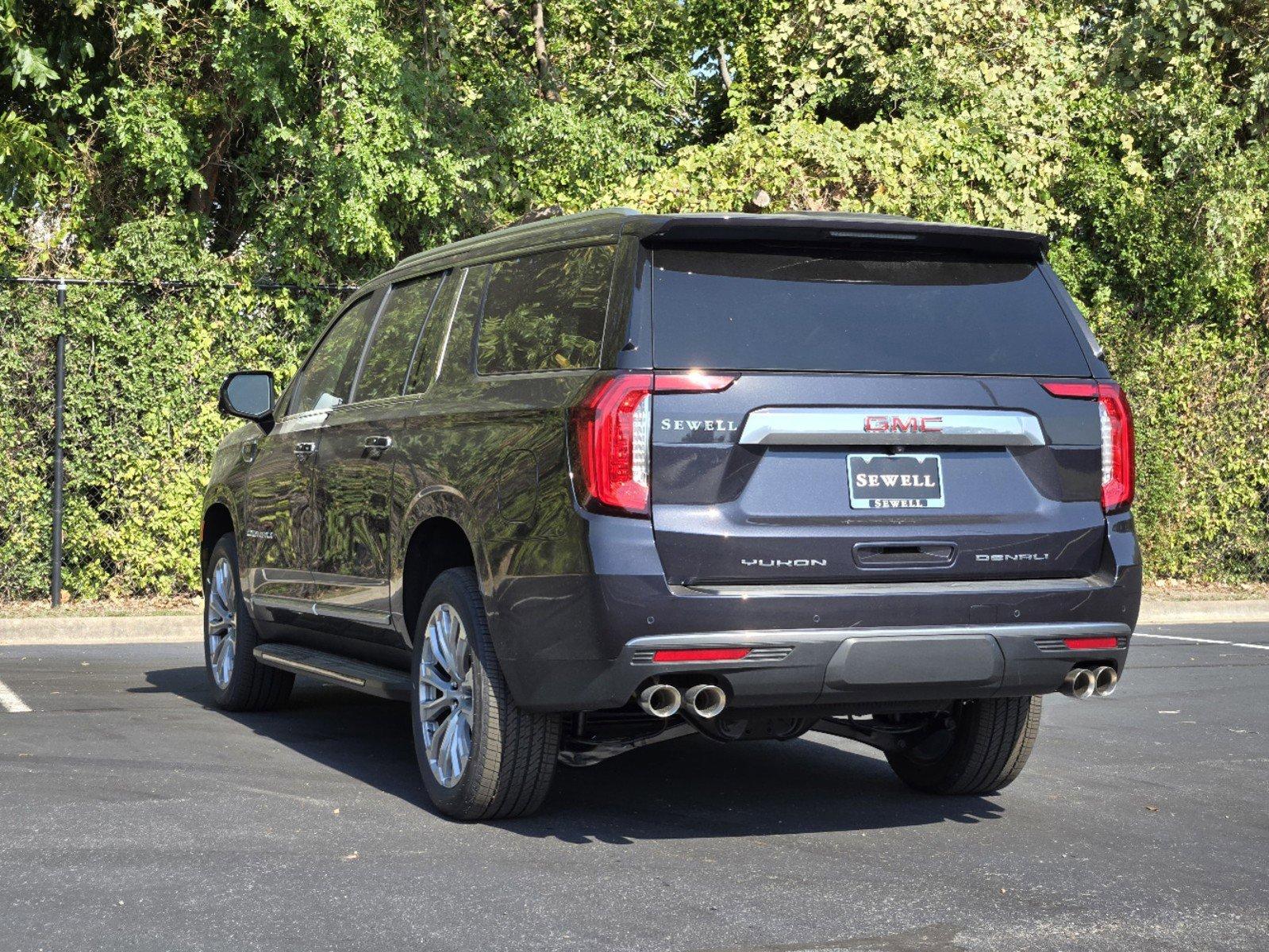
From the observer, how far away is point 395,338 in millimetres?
7156

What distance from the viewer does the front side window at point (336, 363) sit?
7531 millimetres

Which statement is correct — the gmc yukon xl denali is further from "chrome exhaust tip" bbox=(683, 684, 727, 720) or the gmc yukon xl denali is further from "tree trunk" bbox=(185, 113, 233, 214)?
"tree trunk" bbox=(185, 113, 233, 214)

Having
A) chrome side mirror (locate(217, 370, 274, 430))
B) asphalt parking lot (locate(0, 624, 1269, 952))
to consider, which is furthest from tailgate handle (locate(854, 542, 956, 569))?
chrome side mirror (locate(217, 370, 274, 430))

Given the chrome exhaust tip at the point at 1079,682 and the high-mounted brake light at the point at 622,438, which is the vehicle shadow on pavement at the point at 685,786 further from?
the high-mounted brake light at the point at 622,438

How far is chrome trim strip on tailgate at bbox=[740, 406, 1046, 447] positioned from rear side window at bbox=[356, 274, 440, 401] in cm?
205

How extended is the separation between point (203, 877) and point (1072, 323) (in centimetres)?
336

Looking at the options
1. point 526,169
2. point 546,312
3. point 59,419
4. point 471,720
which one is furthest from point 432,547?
point 526,169

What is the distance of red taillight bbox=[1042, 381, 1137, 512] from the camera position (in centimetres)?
573

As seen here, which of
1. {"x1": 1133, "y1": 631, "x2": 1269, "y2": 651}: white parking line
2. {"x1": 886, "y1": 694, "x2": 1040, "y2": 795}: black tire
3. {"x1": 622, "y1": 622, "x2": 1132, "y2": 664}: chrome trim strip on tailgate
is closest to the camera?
{"x1": 622, "y1": 622, "x2": 1132, "y2": 664}: chrome trim strip on tailgate

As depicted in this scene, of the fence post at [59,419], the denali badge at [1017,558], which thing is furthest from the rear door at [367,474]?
the fence post at [59,419]

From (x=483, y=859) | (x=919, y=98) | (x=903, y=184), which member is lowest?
(x=483, y=859)

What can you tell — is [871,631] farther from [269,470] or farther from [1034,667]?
[269,470]

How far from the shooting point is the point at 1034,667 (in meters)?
5.54

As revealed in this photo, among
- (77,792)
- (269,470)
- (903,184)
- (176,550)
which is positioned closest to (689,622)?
(77,792)
